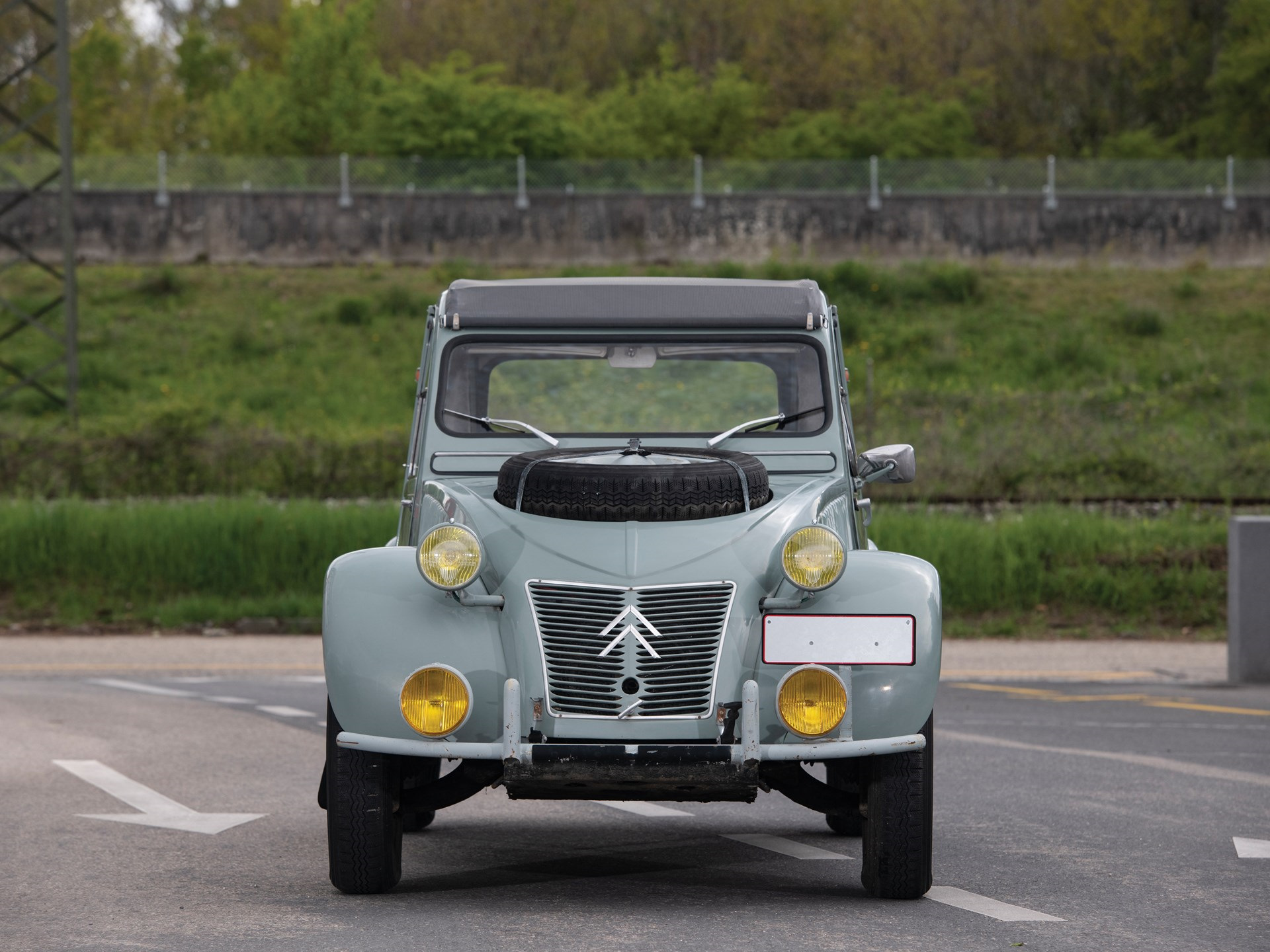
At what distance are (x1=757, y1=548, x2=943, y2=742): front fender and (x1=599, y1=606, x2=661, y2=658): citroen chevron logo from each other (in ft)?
1.23

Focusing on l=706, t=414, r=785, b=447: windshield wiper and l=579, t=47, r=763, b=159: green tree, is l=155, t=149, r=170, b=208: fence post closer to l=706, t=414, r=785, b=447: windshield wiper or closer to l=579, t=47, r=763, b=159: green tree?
l=579, t=47, r=763, b=159: green tree

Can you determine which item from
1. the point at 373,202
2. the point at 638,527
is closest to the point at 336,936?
the point at 638,527

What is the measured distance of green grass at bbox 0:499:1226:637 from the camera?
19484 mm

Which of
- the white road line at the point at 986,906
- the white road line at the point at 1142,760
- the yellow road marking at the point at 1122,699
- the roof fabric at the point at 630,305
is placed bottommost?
the yellow road marking at the point at 1122,699

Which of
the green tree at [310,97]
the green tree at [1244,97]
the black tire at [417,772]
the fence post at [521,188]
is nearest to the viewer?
the black tire at [417,772]

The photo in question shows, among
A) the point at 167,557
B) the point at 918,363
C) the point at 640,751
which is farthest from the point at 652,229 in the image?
the point at 640,751

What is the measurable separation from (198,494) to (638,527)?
1841cm

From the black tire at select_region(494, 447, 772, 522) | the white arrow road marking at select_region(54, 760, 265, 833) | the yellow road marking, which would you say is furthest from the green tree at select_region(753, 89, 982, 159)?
the black tire at select_region(494, 447, 772, 522)

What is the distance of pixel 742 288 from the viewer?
7.86m

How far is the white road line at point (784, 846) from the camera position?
7.65m

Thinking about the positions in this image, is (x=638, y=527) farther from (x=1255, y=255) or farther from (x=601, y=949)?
(x=1255, y=255)

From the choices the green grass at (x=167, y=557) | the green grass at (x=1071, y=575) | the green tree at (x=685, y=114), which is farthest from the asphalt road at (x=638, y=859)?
the green tree at (x=685, y=114)

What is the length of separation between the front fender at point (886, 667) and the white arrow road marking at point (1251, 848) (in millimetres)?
1936

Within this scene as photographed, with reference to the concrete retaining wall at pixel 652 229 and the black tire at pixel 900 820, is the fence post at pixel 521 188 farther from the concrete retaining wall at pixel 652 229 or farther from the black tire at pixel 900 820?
the black tire at pixel 900 820
